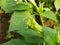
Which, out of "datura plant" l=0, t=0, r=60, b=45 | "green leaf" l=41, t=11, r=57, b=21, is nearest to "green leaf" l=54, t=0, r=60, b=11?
"datura plant" l=0, t=0, r=60, b=45

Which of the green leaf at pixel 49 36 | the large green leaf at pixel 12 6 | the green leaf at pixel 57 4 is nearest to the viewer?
the green leaf at pixel 49 36

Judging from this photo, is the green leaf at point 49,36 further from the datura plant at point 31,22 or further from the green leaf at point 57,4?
the green leaf at point 57,4

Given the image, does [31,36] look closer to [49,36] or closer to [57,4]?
[49,36]

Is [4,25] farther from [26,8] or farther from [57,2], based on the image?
[57,2]

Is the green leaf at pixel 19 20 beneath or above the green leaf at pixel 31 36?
above

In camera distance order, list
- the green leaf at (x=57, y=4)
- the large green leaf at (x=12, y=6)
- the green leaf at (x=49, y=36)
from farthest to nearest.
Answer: the green leaf at (x=57, y=4) < the large green leaf at (x=12, y=6) < the green leaf at (x=49, y=36)

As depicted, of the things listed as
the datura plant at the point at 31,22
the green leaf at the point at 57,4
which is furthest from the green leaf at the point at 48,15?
the green leaf at the point at 57,4

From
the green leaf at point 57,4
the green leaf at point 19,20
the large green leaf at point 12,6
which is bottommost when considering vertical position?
the green leaf at point 19,20

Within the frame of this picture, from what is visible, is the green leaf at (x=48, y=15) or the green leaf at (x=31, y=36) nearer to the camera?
the green leaf at (x=31, y=36)
